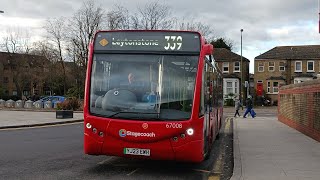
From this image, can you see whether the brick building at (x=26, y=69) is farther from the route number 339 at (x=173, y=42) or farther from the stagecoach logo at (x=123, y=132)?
the stagecoach logo at (x=123, y=132)

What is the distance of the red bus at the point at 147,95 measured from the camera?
821 cm

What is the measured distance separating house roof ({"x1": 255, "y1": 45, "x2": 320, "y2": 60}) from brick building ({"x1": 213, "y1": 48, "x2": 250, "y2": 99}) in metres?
3.62

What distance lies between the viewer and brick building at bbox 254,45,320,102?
58.8 metres

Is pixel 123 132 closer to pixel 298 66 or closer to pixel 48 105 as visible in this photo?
pixel 48 105

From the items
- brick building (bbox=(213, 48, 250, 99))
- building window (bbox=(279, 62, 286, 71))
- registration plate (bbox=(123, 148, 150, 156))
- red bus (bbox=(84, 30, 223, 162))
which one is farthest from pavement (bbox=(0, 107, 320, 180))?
building window (bbox=(279, 62, 286, 71))

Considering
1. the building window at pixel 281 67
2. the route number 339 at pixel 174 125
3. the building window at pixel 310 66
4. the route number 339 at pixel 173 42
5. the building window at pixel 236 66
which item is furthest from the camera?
the building window at pixel 236 66

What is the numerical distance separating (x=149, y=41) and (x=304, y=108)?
10688 millimetres

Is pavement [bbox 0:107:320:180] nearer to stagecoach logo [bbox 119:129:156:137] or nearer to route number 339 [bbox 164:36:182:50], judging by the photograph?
stagecoach logo [bbox 119:129:156:137]

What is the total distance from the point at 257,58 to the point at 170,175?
54.7m

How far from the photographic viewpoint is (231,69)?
2502 inches

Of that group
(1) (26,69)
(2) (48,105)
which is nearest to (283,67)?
(2) (48,105)

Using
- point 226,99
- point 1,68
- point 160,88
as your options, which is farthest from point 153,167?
point 1,68

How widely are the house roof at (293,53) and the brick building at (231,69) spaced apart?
362cm

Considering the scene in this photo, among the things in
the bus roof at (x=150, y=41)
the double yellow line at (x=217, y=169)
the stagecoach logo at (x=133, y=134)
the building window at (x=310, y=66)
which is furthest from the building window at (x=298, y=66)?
the stagecoach logo at (x=133, y=134)
